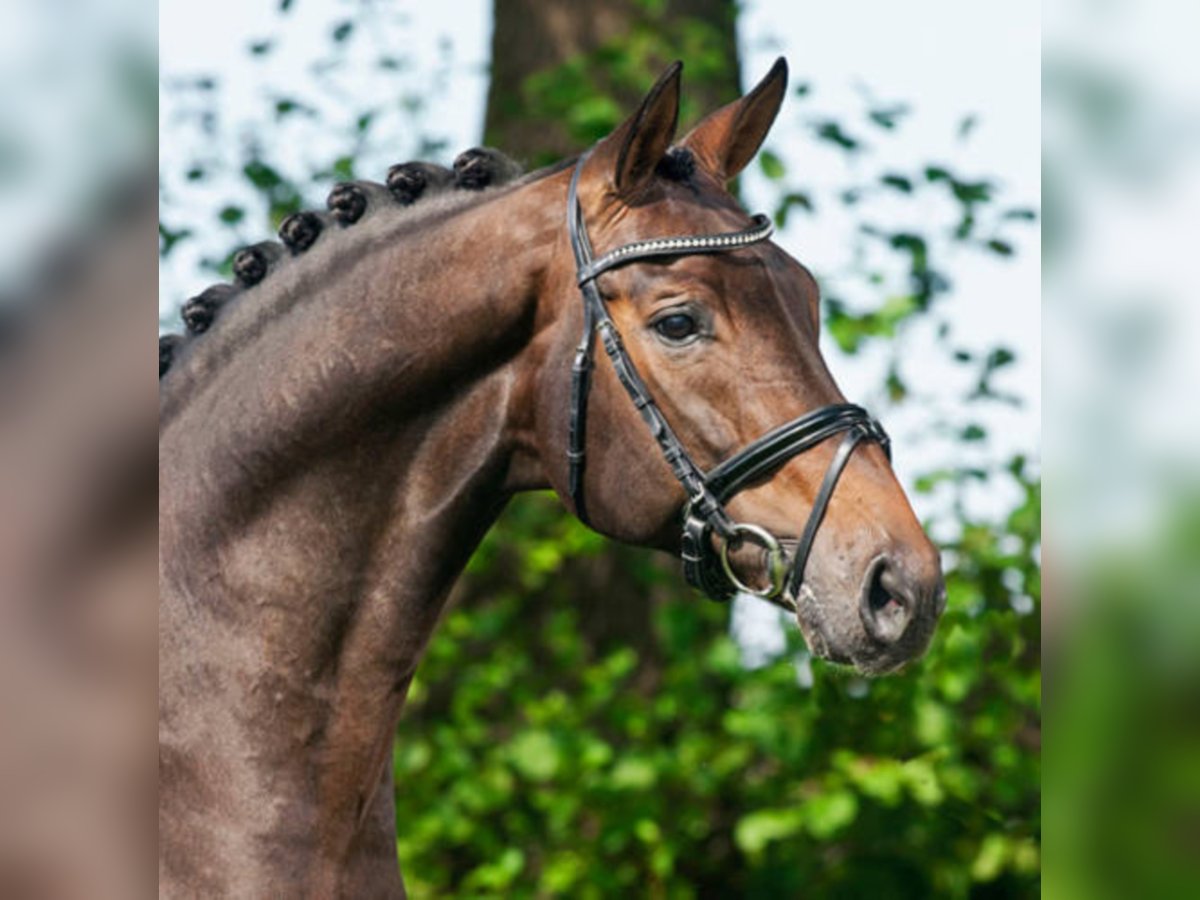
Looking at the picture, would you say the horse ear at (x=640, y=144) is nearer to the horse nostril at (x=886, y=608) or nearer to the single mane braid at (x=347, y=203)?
the single mane braid at (x=347, y=203)

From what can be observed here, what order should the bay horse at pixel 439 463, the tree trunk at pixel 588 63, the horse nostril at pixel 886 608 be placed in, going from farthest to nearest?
the tree trunk at pixel 588 63 → the bay horse at pixel 439 463 → the horse nostril at pixel 886 608

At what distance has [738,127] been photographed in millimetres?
3266

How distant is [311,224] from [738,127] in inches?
35.9

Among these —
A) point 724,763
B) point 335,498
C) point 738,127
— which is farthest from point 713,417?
point 724,763

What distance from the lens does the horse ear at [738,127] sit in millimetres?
3236

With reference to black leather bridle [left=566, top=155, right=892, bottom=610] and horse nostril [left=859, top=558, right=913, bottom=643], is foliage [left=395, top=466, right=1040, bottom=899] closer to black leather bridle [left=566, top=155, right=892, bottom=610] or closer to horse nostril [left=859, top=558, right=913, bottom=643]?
black leather bridle [left=566, top=155, right=892, bottom=610]

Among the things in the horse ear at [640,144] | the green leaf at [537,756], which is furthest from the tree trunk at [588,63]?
the horse ear at [640,144]

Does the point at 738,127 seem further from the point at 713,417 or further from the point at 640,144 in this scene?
the point at 713,417

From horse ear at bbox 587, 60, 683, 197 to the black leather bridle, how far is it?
0.08 meters

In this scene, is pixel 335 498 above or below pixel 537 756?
above

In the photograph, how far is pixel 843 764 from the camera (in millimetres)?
5902

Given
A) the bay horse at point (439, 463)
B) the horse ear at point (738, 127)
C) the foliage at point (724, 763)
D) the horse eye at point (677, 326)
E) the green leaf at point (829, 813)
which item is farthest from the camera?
the foliage at point (724, 763)

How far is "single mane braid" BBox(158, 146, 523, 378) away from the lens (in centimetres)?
299

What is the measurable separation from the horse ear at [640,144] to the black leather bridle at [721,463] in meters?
0.08
